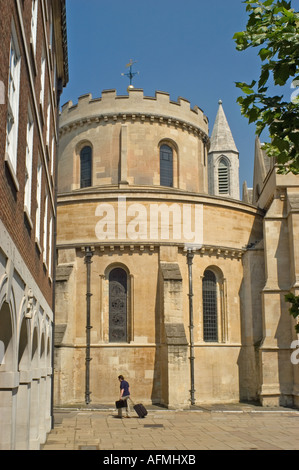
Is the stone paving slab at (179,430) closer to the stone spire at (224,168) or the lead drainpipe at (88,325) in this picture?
the lead drainpipe at (88,325)

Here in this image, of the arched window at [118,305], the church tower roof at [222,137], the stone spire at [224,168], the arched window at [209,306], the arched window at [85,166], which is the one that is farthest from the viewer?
the church tower roof at [222,137]

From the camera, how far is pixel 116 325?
81.2 feet

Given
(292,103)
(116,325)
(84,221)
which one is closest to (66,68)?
(84,221)

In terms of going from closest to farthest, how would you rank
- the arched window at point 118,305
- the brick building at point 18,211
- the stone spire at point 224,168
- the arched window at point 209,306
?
1. the brick building at point 18,211
2. the arched window at point 118,305
3. the arched window at point 209,306
4. the stone spire at point 224,168

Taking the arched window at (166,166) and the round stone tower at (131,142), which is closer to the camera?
the round stone tower at (131,142)

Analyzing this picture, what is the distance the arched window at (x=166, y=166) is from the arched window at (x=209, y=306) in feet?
22.6

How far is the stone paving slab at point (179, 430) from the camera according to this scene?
1472cm

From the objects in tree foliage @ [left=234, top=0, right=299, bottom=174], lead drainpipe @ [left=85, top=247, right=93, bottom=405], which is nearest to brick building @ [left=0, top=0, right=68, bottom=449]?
tree foliage @ [left=234, top=0, right=299, bottom=174]

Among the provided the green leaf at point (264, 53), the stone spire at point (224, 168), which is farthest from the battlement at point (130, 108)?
the green leaf at point (264, 53)

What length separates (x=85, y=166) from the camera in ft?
103

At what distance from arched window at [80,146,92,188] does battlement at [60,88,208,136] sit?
1699mm

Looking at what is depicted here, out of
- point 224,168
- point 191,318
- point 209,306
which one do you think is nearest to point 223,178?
point 224,168

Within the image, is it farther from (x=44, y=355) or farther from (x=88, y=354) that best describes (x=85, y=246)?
(x=44, y=355)

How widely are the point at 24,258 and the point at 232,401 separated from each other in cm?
1739
